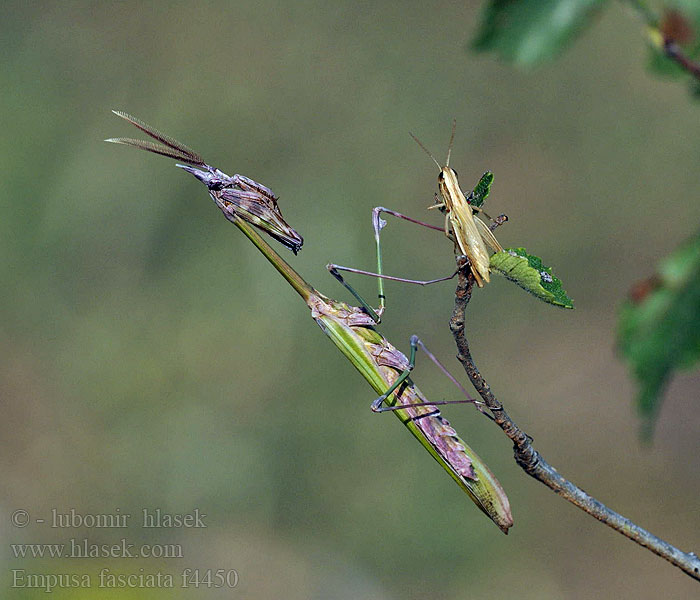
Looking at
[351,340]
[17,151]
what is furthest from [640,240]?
[17,151]

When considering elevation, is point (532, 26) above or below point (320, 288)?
above

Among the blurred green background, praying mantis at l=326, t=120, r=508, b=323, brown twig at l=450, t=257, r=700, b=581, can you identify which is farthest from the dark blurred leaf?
the blurred green background

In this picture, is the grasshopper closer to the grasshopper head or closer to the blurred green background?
the grasshopper head

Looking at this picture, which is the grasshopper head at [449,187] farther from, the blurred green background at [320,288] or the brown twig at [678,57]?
the blurred green background at [320,288]

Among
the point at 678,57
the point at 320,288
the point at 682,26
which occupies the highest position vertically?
the point at 682,26

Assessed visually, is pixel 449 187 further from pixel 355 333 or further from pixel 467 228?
pixel 355 333

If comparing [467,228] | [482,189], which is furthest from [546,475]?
[482,189]

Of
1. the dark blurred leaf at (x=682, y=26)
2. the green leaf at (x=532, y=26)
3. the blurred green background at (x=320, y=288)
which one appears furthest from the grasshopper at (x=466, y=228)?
the blurred green background at (x=320, y=288)
